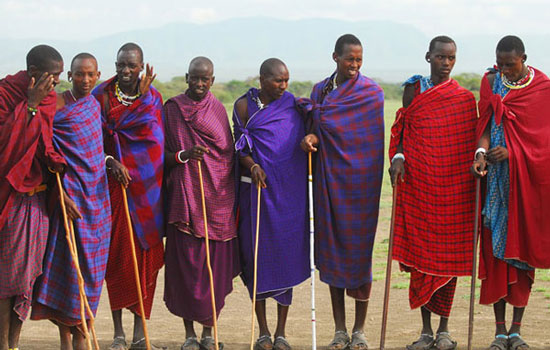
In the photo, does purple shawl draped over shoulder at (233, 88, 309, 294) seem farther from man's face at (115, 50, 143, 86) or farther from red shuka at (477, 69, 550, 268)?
red shuka at (477, 69, 550, 268)

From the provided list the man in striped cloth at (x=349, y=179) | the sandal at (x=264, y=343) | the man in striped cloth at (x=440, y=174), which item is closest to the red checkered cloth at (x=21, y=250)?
the sandal at (x=264, y=343)

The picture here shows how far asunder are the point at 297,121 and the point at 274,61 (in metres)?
0.60

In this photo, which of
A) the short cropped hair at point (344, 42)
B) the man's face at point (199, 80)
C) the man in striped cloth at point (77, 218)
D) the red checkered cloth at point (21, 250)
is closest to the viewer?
the red checkered cloth at point (21, 250)

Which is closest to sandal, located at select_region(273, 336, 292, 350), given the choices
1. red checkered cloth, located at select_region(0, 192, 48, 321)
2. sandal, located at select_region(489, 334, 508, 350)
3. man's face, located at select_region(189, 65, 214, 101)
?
sandal, located at select_region(489, 334, 508, 350)

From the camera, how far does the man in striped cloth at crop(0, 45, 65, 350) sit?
587cm

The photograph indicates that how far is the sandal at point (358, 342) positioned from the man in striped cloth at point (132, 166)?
1892 millimetres

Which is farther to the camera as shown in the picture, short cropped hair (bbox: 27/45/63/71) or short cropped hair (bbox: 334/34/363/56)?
short cropped hair (bbox: 334/34/363/56)

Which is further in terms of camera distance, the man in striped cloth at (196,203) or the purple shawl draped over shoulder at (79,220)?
the man in striped cloth at (196,203)

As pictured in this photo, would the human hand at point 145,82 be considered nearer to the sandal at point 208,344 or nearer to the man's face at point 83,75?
the man's face at point 83,75

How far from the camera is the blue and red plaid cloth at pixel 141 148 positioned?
673cm

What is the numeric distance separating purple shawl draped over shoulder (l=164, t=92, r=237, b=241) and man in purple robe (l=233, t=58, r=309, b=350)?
16 centimetres

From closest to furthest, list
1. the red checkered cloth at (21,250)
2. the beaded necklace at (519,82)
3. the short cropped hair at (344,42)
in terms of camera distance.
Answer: the red checkered cloth at (21,250) < the beaded necklace at (519,82) < the short cropped hair at (344,42)

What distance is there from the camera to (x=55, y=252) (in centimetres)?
625

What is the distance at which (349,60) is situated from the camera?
6.86 m
